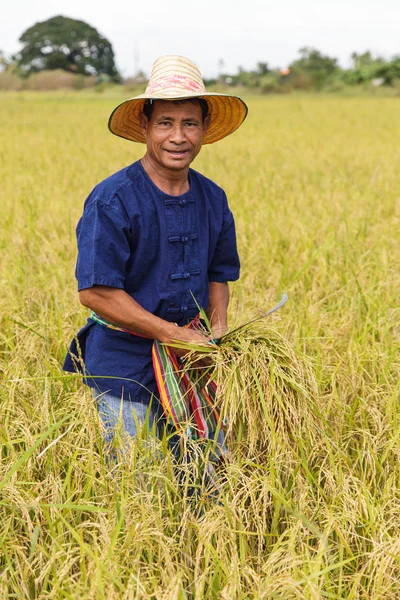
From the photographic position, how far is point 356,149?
25.6ft

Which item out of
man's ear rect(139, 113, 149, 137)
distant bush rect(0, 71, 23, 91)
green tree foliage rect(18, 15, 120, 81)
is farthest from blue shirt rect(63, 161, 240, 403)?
green tree foliage rect(18, 15, 120, 81)

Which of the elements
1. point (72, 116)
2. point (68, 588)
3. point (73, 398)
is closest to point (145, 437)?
point (73, 398)

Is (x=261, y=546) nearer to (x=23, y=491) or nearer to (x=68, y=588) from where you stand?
(x=68, y=588)

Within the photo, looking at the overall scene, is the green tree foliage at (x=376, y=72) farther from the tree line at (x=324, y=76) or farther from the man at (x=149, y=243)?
the man at (x=149, y=243)

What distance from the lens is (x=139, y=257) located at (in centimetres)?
162

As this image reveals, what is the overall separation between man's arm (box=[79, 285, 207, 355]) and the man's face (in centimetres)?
35

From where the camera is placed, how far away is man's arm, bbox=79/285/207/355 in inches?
60.9

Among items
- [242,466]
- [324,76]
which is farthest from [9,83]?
[242,466]

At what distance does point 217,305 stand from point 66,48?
57.8 m

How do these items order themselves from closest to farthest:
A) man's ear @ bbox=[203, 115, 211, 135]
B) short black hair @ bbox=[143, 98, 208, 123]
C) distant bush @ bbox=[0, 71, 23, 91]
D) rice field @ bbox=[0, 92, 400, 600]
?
rice field @ bbox=[0, 92, 400, 600] < short black hair @ bbox=[143, 98, 208, 123] < man's ear @ bbox=[203, 115, 211, 135] < distant bush @ bbox=[0, 71, 23, 91]

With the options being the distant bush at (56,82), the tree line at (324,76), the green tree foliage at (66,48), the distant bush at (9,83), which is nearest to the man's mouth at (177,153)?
the tree line at (324,76)

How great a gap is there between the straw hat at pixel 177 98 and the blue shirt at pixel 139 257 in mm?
156

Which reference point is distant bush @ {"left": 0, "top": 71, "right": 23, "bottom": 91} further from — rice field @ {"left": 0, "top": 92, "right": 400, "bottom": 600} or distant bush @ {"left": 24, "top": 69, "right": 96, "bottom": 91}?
rice field @ {"left": 0, "top": 92, "right": 400, "bottom": 600}

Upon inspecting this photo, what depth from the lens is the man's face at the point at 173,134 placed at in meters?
1.59
